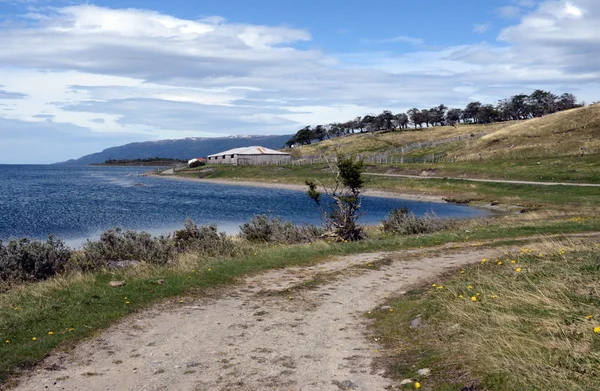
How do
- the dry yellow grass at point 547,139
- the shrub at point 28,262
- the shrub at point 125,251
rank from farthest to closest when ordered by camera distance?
the dry yellow grass at point 547,139 → the shrub at point 125,251 → the shrub at point 28,262

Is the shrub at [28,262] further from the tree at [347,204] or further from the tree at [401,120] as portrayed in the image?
the tree at [401,120]

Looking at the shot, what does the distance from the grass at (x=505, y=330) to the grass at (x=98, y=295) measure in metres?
4.70

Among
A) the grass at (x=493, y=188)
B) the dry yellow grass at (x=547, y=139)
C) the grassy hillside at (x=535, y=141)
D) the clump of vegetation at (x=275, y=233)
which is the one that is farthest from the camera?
the grassy hillside at (x=535, y=141)

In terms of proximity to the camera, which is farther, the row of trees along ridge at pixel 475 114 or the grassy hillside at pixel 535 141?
the row of trees along ridge at pixel 475 114

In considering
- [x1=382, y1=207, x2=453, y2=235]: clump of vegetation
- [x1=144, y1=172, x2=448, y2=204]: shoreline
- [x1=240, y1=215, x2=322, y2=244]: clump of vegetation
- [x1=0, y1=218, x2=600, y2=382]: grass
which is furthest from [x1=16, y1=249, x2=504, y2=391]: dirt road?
[x1=144, y1=172, x2=448, y2=204]: shoreline

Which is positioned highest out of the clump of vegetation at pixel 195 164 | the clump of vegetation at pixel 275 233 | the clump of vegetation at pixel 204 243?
the clump of vegetation at pixel 195 164

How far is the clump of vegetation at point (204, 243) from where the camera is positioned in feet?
59.8

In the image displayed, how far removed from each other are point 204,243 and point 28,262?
5.90 m

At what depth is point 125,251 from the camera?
17984mm

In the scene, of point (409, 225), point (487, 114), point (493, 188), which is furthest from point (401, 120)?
point (409, 225)

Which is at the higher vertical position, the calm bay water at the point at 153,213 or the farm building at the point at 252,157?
the farm building at the point at 252,157

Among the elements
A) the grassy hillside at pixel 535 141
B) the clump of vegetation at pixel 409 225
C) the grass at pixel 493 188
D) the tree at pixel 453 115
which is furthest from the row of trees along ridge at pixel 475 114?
the clump of vegetation at pixel 409 225

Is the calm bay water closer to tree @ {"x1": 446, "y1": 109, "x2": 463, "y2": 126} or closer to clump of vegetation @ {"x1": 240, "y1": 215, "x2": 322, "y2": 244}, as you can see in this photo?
clump of vegetation @ {"x1": 240, "y1": 215, "x2": 322, "y2": 244}

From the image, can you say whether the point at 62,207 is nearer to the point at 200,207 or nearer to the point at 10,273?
the point at 200,207
